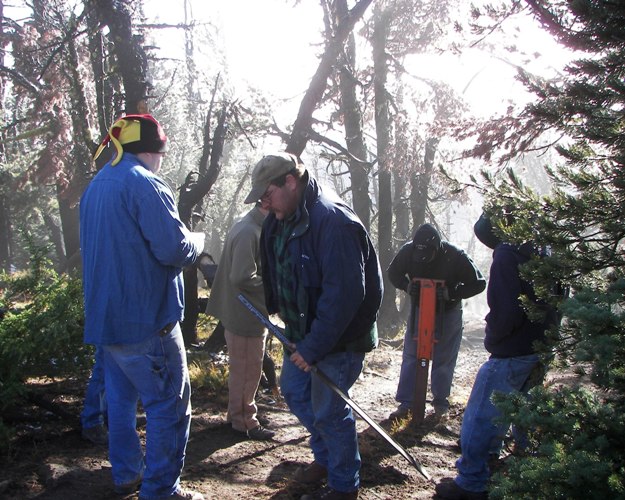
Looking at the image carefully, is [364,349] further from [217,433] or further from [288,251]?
[217,433]

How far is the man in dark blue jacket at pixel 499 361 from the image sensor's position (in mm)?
3795

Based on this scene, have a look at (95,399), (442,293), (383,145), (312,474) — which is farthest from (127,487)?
(383,145)

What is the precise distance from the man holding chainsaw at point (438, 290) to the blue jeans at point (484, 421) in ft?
5.80

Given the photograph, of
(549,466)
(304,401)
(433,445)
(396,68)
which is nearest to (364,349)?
(304,401)

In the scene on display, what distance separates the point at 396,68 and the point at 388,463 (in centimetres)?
A: 1513

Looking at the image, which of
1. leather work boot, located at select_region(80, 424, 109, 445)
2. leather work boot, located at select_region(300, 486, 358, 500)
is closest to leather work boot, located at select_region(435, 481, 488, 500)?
leather work boot, located at select_region(300, 486, 358, 500)

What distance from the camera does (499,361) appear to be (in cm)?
393

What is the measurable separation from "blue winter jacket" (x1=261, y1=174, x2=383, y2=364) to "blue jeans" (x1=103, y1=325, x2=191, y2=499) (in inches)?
30.1

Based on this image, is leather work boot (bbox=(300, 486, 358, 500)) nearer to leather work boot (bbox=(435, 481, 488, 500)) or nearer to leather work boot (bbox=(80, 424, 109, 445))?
leather work boot (bbox=(435, 481, 488, 500))

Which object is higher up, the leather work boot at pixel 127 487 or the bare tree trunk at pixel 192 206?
the bare tree trunk at pixel 192 206

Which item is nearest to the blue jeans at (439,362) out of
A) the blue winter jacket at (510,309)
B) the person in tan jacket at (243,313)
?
the person in tan jacket at (243,313)

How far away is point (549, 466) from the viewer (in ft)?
6.69

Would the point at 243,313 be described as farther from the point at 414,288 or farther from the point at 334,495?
the point at 414,288

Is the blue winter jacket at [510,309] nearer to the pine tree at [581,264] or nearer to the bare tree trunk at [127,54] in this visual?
the pine tree at [581,264]
